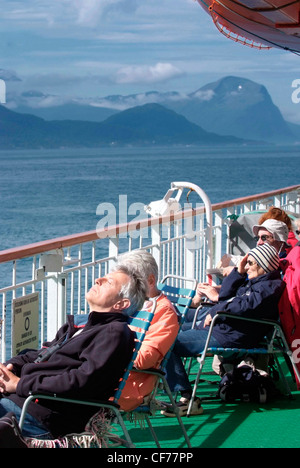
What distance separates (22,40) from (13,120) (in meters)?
11.6

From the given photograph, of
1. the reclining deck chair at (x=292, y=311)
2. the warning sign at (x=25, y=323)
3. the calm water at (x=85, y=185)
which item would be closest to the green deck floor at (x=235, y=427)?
the reclining deck chair at (x=292, y=311)

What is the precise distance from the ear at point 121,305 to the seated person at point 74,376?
41mm

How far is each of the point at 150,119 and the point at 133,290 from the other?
412 feet

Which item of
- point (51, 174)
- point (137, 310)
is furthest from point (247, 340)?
point (51, 174)

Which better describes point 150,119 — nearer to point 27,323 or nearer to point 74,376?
point 27,323

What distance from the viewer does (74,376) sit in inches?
114

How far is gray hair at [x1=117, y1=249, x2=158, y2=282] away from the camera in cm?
334

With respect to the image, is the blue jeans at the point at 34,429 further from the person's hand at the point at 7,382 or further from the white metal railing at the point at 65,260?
the white metal railing at the point at 65,260

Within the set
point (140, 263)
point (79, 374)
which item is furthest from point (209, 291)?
point (79, 374)

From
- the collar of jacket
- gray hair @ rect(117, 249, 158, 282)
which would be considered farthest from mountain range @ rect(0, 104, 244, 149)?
gray hair @ rect(117, 249, 158, 282)

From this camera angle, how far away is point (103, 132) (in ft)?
411

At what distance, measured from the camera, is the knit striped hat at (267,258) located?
14.7 ft

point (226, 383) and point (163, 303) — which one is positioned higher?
point (163, 303)
